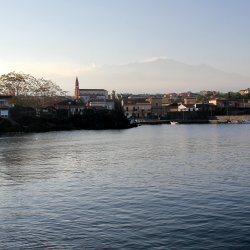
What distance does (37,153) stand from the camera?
43906mm

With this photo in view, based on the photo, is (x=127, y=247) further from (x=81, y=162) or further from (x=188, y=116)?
(x=188, y=116)

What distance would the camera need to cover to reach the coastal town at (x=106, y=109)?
100250 millimetres

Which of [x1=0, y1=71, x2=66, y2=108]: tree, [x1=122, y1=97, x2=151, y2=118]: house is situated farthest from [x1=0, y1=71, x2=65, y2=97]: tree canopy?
[x1=122, y1=97, x2=151, y2=118]: house

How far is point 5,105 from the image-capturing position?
99.4 meters

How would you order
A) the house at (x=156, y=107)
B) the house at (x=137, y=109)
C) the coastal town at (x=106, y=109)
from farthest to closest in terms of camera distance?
the house at (x=156, y=107)
the house at (x=137, y=109)
the coastal town at (x=106, y=109)

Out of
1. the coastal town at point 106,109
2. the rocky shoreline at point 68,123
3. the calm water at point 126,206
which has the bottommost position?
the calm water at point 126,206

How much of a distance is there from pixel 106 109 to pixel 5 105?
→ 36.3 metres

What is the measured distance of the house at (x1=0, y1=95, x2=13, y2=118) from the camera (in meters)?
97.5

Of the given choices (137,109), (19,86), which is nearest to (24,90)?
(19,86)

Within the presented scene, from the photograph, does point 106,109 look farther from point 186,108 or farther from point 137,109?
point 186,108

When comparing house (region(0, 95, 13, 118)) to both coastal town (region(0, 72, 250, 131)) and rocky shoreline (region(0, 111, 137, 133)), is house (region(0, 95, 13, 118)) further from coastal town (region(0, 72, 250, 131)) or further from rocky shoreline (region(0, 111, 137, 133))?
rocky shoreline (region(0, 111, 137, 133))

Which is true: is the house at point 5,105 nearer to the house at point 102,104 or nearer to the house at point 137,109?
the house at point 102,104

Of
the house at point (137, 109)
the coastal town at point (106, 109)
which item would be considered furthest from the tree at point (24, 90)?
the house at point (137, 109)

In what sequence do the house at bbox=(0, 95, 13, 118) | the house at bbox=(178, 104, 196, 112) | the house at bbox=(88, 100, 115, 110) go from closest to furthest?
1. the house at bbox=(0, 95, 13, 118)
2. the house at bbox=(88, 100, 115, 110)
3. the house at bbox=(178, 104, 196, 112)
